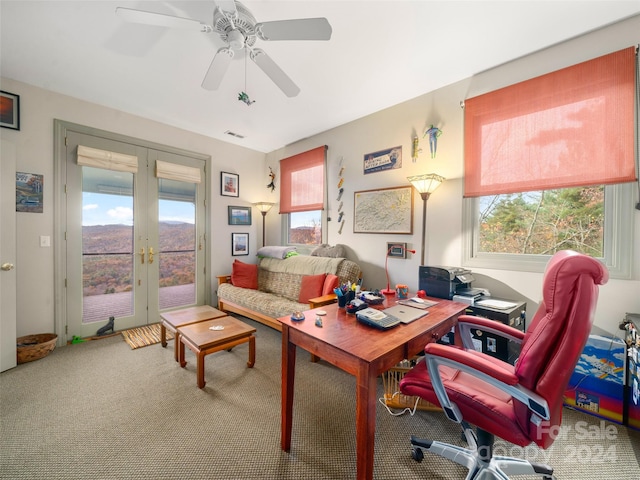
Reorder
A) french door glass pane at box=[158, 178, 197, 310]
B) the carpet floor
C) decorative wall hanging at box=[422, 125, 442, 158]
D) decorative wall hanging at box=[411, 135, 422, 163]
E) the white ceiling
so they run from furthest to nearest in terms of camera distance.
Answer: french door glass pane at box=[158, 178, 197, 310] → decorative wall hanging at box=[411, 135, 422, 163] → decorative wall hanging at box=[422, 125, 442, 158] → the white ceiling → the carpet floor

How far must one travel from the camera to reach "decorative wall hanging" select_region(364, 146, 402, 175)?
2.99 metres

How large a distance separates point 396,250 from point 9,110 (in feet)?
14.3

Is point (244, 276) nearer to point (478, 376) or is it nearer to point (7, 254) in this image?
point (7, 254)

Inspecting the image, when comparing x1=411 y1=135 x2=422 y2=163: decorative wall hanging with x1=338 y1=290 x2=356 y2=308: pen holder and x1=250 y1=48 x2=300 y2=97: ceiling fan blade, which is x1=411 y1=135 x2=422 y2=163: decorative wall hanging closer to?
x1=250 y1=48 x2=300 y2=97: ceiling fan blade

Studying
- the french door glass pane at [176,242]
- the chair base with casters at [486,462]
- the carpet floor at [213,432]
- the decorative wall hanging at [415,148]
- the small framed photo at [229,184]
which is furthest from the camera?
the small framed photo at [229,184]

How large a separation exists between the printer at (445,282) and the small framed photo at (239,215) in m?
3.31

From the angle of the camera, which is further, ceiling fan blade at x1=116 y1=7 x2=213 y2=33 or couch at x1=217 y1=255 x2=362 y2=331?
couch at x1=217 y1=255 x2=362 y2=331

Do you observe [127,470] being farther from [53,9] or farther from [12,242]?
[53,9]

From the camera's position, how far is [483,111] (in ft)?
7.74

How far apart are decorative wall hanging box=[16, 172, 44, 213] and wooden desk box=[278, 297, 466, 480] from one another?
3.26 metres

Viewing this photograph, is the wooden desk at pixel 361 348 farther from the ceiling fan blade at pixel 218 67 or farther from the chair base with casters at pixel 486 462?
the ceiling fan blade at pixel 218 67

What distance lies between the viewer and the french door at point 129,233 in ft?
9.94

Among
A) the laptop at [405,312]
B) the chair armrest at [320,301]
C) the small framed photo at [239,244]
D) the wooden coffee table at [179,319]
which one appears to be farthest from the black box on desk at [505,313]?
the small framed photo at [239,244]

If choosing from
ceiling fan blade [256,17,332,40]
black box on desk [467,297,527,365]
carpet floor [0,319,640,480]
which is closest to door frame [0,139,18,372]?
carpet floor [0,319,640,480]
